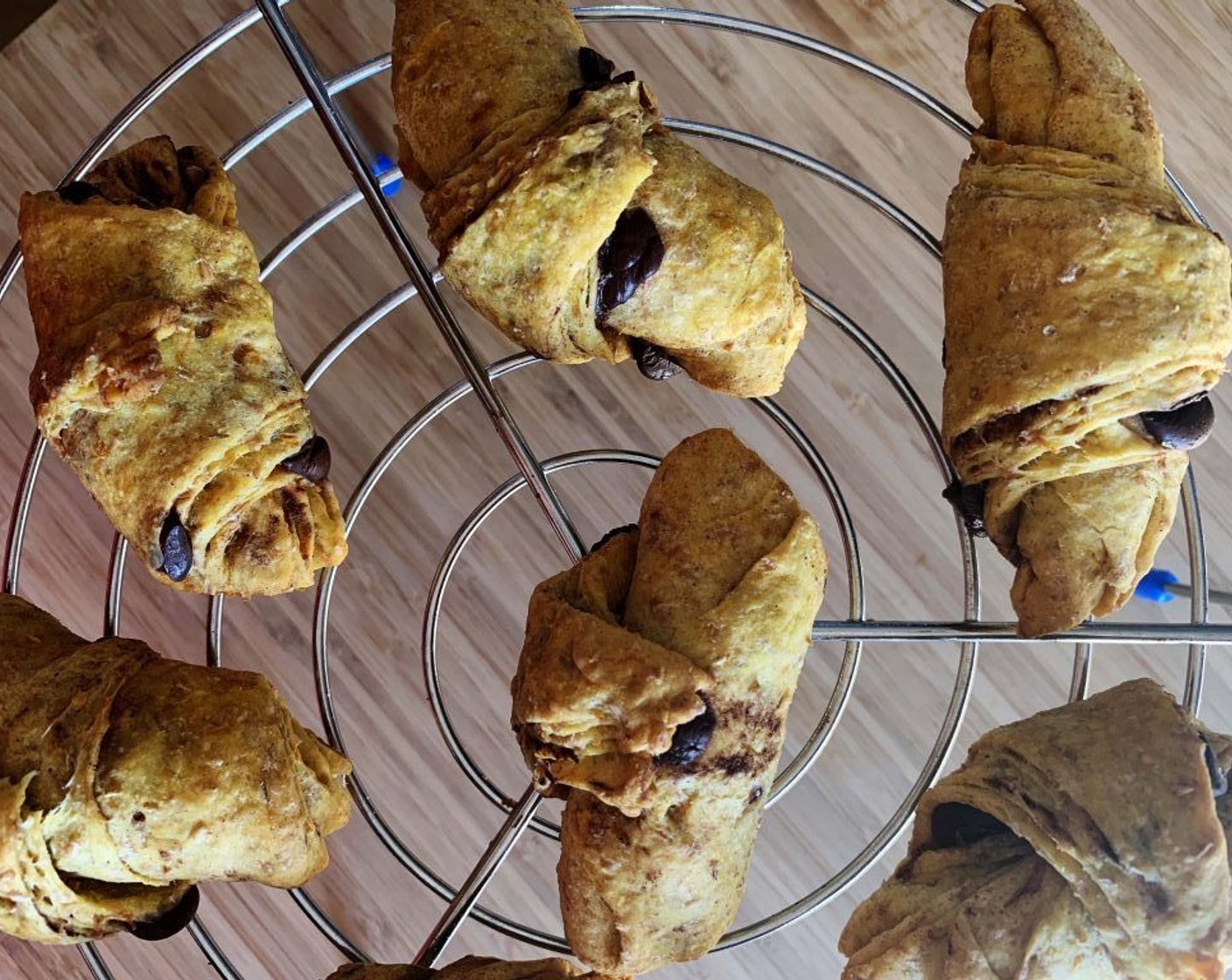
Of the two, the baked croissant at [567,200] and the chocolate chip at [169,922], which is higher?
the baked croissant at [567,200]

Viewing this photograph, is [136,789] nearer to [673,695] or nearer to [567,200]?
[673,695]

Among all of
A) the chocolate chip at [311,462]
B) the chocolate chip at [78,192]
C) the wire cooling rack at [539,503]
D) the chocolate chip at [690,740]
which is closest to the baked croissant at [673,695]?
the chocolate chip at [690,740]

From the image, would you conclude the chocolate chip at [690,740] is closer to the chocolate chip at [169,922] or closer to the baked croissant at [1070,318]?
the baked croissant at [1070,318]

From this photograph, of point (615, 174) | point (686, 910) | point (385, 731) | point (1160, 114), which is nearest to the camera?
point (615, 174)

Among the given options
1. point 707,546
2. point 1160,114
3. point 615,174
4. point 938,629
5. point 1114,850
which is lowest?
point 1114,850

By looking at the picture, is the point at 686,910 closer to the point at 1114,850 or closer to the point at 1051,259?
the point at 1114,850

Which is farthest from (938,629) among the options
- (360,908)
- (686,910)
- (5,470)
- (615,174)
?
(5,470)

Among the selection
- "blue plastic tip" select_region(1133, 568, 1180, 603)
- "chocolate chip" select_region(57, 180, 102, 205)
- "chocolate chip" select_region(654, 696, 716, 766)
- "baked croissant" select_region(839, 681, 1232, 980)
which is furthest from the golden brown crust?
"blue plastic tip" select_region(1133, 568, 1180, 603)

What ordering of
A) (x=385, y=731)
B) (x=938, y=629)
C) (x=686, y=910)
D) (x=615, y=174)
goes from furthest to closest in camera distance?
(x=385, y=731), (x=938, y=629), (x=686, y=910), (x=615, y=174)
